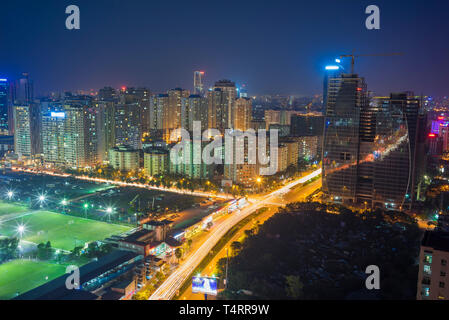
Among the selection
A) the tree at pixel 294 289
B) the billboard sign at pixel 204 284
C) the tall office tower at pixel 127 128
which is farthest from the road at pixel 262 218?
the tall office tower at pixel 127 128

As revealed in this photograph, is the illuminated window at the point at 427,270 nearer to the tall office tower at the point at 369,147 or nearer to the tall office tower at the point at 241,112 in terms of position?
the tall office tower at the point at 369,147

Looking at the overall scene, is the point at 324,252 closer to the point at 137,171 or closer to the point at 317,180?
the point at 317,180

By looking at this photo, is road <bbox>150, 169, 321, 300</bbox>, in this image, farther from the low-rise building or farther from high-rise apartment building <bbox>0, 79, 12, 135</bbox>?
high-rise apartment building <bbox>0, 79, 12, 135</bbox>

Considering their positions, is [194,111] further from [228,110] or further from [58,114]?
[58,114]

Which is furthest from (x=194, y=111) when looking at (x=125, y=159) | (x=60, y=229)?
(x=60, y=229)
